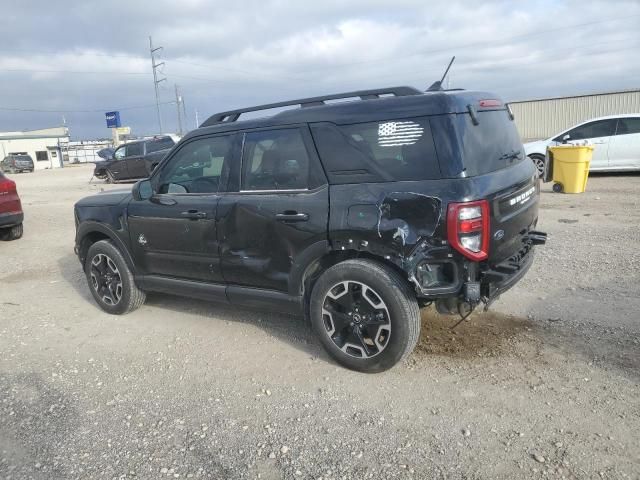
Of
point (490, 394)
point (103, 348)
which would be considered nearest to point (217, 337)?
point (103, 348)

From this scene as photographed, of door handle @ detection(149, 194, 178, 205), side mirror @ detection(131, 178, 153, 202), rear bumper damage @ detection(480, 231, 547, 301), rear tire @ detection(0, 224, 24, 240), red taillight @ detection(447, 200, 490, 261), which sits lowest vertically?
rear tire @ detection(0, 224, 24, 240)

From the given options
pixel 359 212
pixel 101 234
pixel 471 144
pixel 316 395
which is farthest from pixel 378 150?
pixel 101 234

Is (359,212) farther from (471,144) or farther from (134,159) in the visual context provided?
(134,159)

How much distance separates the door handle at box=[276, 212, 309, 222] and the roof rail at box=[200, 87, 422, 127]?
86cm

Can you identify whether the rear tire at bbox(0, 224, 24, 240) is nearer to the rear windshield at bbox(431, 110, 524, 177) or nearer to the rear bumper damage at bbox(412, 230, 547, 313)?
the rear bumper damage at bbox(412, 230, 547, 313)

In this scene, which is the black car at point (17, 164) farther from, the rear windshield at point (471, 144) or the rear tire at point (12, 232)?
the rear windshield at point (471, 144)

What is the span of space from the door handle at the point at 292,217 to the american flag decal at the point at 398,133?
756 mm

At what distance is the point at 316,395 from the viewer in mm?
3598

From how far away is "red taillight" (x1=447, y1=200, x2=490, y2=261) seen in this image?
3.22 metres

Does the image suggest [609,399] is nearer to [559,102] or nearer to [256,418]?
[256,418]

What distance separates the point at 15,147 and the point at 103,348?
74968mm

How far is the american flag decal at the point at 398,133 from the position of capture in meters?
3.44

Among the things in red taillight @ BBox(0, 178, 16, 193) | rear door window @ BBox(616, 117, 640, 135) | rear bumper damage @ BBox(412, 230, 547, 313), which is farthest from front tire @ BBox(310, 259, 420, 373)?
rear door window @ BBox(616, 117, 640, 135)

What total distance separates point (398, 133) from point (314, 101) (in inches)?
34.9
